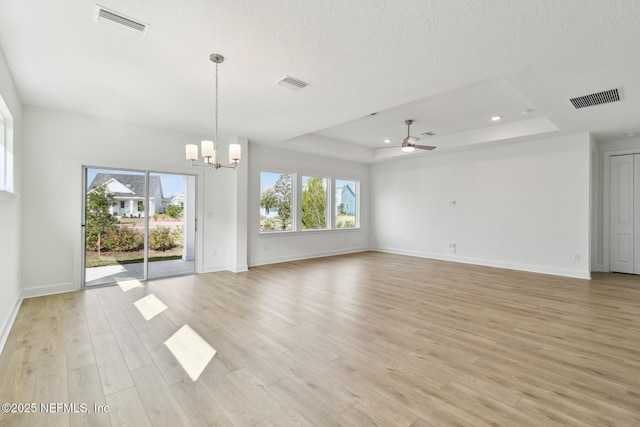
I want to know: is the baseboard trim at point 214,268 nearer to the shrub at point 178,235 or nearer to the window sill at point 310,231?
the shrub at point 178,235

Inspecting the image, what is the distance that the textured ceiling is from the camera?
2230 millimetres

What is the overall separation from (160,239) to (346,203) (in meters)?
5.18

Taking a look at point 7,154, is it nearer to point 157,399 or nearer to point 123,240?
point 123,240

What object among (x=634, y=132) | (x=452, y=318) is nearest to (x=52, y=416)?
(x=452, y=318)

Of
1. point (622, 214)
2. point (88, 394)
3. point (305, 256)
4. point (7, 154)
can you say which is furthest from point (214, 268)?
point (622, 214)

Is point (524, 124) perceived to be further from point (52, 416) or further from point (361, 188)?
point (52, 416)

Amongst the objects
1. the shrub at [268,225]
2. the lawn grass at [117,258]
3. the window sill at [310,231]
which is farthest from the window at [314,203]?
the lawn grass at [117,258]

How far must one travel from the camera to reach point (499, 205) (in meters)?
6.63

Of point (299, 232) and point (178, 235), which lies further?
point (299, 232)

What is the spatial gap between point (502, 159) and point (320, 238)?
4.73m

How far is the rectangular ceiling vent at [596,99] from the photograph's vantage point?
3.67 metres

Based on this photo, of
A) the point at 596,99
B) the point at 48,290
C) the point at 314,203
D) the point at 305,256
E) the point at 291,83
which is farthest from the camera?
the point at 314,203

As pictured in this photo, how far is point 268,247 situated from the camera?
7.02 m

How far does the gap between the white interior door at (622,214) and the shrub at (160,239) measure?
8.99 metres
